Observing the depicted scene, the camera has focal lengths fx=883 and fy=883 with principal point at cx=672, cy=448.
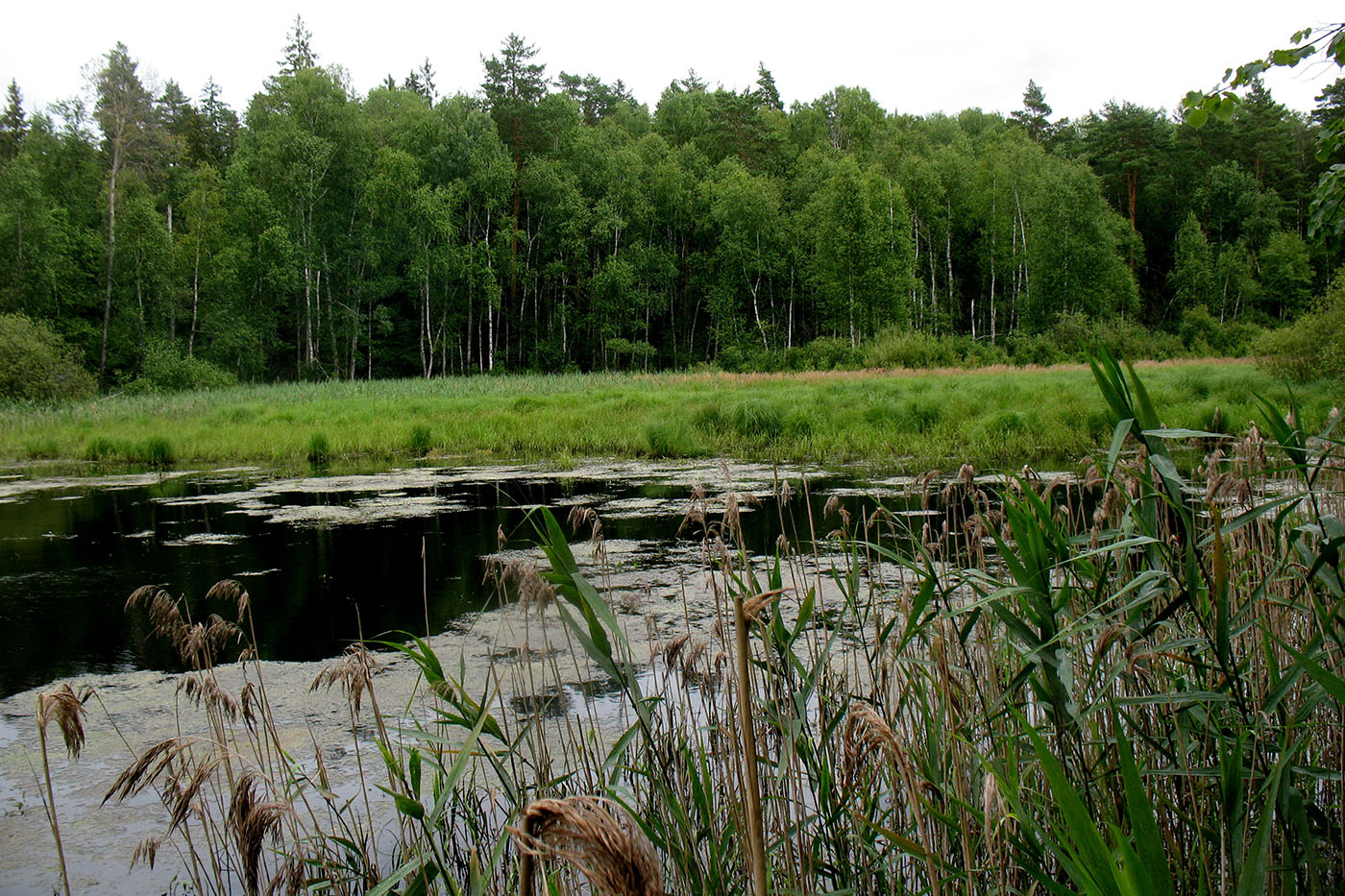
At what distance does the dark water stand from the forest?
2029cm

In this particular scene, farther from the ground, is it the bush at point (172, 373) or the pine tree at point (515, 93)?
the pine tree at point (515, 93)

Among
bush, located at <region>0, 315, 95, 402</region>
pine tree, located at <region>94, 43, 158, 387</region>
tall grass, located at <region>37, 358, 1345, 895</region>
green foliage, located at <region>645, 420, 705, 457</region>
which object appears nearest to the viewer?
tall grass, located at <region>37, 358, 1345, 895</region>

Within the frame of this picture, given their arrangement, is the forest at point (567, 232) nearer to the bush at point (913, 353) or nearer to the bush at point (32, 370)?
the bush at point (32, 370)

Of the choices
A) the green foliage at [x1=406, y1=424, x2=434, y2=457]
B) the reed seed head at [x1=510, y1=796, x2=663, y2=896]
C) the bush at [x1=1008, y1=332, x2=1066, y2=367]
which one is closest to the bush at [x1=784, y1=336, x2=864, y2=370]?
the bush at [x1=1008, y1=332, x2=1066, y2=367]

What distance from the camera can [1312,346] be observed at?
48.9ft

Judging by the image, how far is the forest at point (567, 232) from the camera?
112ft

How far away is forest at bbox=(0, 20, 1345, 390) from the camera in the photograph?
3403 centimetres

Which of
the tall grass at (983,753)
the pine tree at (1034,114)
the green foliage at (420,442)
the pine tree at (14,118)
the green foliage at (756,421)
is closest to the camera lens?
the tall grass at (983,753)

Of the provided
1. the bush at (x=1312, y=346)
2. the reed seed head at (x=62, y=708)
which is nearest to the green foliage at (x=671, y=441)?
the bush at (x=1312, y=346)

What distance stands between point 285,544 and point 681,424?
7.37 meters

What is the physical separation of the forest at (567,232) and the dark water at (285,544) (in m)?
20.3

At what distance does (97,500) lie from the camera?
1090cm

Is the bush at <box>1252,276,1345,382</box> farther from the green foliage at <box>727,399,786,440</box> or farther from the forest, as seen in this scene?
the forest

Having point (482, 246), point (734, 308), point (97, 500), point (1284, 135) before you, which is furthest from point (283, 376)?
point (1284, 135)
